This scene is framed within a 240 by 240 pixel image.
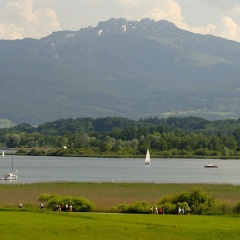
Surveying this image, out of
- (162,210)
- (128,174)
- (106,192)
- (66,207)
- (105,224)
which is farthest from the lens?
(128,174)

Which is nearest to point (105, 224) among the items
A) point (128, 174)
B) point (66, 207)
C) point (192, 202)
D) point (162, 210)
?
point (162, 210)

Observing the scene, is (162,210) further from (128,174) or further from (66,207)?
(128,174)

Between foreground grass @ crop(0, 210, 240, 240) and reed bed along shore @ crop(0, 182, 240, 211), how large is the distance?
7816mm

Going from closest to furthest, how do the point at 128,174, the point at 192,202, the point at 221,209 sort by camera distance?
the point at 221,209
the point at 192,202
the point at 128,174

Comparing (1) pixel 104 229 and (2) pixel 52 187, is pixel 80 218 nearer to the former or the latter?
(1) pixel 104 229

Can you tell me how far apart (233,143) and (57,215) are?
137 metres

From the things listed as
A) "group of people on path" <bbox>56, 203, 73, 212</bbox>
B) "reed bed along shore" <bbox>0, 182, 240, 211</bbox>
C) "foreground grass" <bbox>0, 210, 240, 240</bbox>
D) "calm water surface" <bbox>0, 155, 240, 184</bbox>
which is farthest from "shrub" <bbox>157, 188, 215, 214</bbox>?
"calm water surface" <bbox>0, 155, 240, 184</bbox>

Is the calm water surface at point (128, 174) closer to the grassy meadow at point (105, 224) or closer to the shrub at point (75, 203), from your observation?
the grassy meadow at point (105, 224)

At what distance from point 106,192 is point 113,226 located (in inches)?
1174

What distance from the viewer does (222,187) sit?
78.9m

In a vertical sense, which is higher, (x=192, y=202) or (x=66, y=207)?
(x=192, y=202)

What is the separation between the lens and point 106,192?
72312mm

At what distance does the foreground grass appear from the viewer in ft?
128

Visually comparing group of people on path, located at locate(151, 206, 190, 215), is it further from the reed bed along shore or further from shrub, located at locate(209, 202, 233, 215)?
the reed bed along shore
